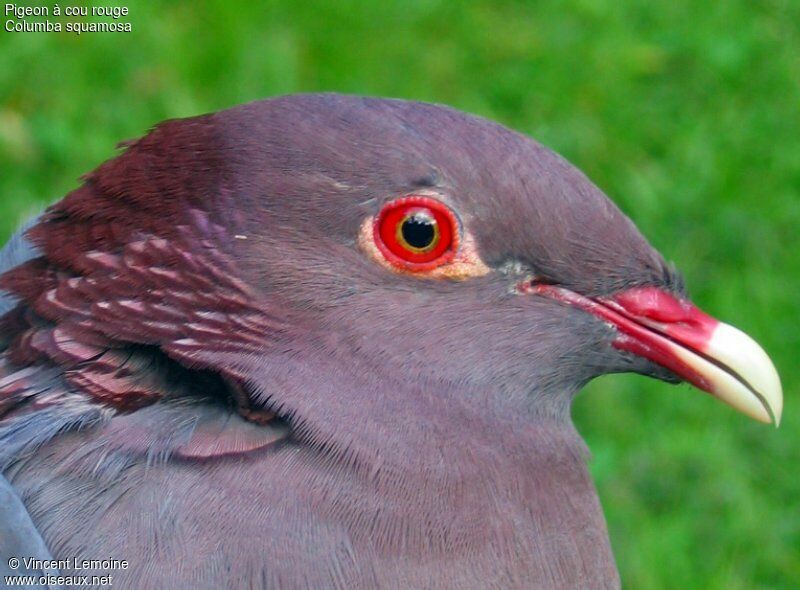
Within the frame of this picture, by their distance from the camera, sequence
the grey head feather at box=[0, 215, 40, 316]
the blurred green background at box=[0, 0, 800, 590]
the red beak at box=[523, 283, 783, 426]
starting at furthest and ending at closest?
the blurred green background at box=[0, 0, 800, 590], the grey head feather at box=[0, 215, 40, 316], the red beak at box=[523, 283, 783, 426]

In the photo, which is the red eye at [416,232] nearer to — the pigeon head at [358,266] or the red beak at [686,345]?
the pigeon head at [358,266]

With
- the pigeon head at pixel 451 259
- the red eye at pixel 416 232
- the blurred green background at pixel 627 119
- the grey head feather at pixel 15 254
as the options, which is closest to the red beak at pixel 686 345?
the pigeon head at pixel 451 259

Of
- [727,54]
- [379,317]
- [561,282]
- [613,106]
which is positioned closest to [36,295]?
[379,317]

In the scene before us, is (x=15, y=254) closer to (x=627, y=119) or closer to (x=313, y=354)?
(x=313, y=354)

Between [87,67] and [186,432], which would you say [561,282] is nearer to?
[186,432]

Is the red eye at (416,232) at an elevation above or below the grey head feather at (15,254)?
above

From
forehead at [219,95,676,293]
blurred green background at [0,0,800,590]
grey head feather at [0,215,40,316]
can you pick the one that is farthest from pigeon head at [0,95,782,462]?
blurred green background at [0,0,800,590]

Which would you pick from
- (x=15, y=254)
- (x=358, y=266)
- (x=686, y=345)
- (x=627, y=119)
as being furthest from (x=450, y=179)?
(x=627, y=119)

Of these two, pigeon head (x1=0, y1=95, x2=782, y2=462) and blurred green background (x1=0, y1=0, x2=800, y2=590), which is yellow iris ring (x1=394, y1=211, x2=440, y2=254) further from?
blurred green background (x1=0, y1=0, x2=800, y2=590)
